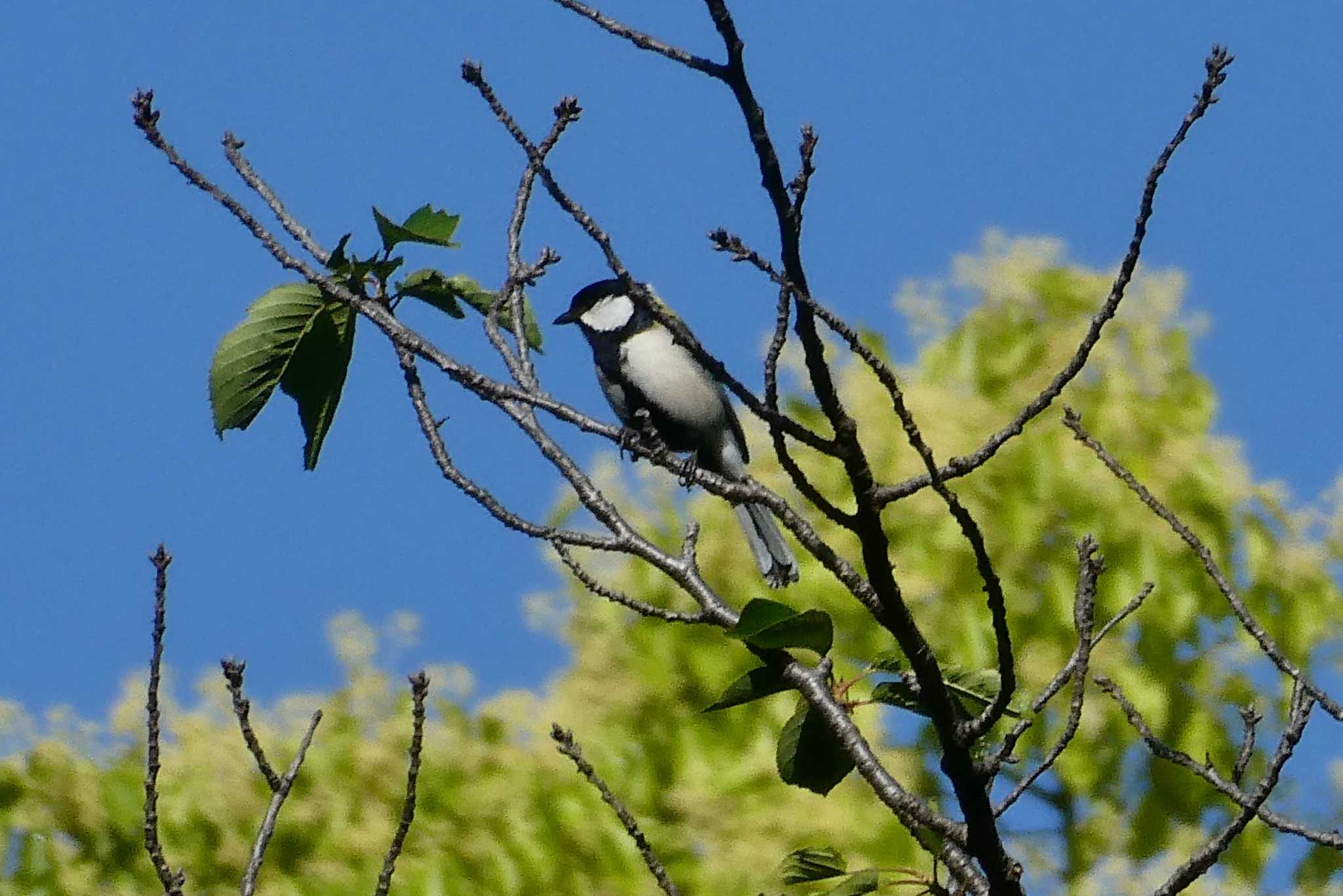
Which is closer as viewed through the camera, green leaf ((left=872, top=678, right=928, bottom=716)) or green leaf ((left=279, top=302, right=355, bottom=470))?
green leaf ((left=872, top=678, right=928, bottom=716))

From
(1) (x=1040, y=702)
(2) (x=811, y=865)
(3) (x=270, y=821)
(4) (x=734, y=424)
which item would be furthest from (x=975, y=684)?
(4) (x=734, y=424)

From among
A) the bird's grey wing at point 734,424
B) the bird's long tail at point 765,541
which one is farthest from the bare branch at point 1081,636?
Result: the bird's grey wing at point 734,424

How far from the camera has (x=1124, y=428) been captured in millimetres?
8812

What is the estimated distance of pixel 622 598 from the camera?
276 centimetres

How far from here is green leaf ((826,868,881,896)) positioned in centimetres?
242

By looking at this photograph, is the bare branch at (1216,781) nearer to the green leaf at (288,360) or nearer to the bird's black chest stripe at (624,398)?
the green leaf at (288,360)

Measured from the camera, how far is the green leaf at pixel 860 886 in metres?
2.42

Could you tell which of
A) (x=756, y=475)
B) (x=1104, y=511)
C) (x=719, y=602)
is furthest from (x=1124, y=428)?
(x=719, y=602)

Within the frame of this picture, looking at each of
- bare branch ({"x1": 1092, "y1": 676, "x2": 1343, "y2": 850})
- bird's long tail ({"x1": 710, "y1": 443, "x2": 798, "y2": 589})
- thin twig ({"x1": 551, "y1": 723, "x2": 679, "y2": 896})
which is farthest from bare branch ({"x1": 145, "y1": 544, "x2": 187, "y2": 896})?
bird's long tail ({"x1": 710, "y1": 443, "x2": 798, "y2": 589})

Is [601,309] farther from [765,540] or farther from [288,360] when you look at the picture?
[288,360]

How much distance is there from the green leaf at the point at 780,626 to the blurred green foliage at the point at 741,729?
526 centimetres

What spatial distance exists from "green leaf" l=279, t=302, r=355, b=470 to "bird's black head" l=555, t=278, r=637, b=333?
2.82 m

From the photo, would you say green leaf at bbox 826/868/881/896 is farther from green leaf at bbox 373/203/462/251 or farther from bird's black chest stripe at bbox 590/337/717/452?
bird's black chest stripe at bbox 590/337/717/452

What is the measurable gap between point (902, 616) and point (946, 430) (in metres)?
6.17
